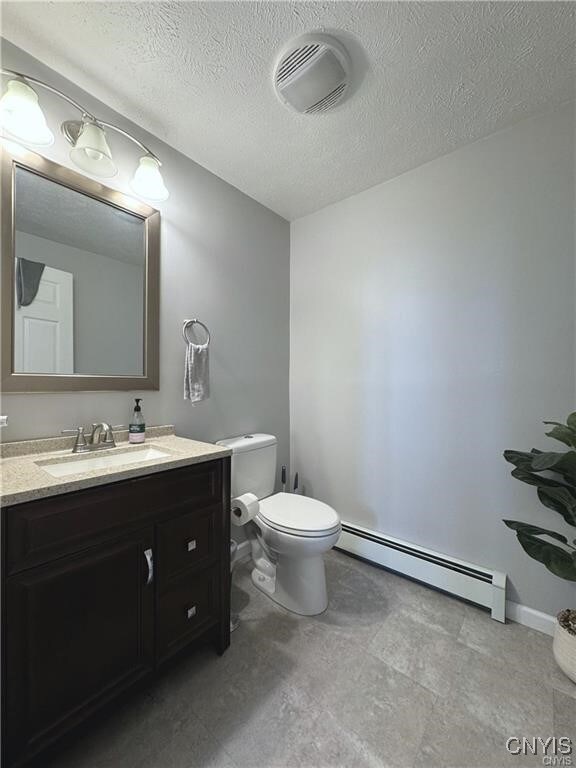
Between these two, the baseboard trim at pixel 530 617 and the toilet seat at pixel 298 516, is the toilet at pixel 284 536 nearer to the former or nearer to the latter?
the toilet seat at pixel 298 516

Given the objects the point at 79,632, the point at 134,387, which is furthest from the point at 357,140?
the point at 79,632

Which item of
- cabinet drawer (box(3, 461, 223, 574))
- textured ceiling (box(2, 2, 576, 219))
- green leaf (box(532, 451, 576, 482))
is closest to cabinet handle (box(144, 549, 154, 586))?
cabinet drawer (box(3, 461, 223, 574))

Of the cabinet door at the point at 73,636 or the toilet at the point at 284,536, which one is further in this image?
the toilet at the point at 284,536

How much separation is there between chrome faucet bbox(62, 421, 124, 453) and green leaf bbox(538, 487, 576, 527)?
1.85 m

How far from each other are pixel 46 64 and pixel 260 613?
258cm

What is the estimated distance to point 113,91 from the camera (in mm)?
1316

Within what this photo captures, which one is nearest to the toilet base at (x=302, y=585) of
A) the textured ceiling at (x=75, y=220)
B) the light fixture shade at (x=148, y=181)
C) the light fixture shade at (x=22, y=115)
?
the textured ceiling at (x=75, y=220)

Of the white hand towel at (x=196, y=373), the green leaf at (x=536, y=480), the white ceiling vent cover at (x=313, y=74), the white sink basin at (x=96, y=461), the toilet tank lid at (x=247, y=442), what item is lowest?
the green leaf at (x=536, y=480)

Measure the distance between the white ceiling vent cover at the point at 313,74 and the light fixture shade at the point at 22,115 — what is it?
899 mm

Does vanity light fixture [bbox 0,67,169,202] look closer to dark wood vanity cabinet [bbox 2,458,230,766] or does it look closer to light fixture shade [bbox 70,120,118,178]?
light fixture shade [bbox 70,120,118,178]

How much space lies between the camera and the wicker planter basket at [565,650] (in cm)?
119

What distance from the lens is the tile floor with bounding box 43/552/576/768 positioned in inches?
37.8

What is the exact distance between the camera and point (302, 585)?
1555 millimetres

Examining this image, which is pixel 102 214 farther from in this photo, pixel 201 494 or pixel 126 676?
pixel 126 676
